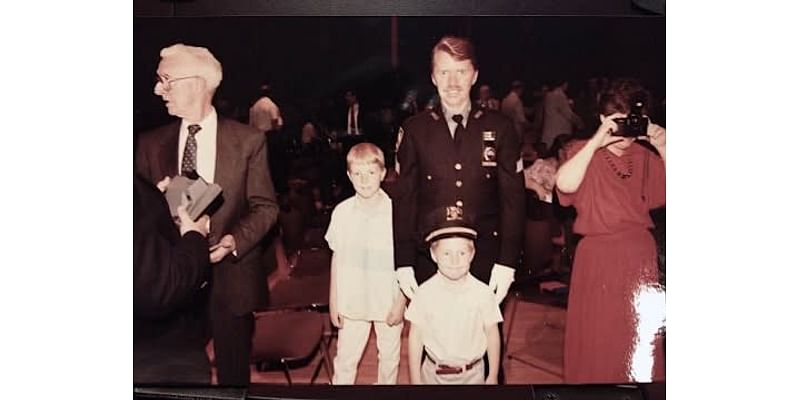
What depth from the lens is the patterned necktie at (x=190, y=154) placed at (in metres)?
2.68

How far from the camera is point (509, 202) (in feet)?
8.79

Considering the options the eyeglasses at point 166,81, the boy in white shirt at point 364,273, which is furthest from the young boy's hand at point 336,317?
the eyeglasses at point 166,81

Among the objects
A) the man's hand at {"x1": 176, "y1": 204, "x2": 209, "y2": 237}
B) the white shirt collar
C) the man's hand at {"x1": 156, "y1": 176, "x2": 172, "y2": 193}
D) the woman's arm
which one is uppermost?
the white shirt collar

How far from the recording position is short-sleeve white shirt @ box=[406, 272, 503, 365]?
2.70 metres

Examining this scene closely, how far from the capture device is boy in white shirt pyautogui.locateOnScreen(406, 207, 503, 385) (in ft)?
8.80

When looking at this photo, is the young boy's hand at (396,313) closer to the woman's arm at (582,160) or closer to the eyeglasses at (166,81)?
the woman's arm at (582,160)

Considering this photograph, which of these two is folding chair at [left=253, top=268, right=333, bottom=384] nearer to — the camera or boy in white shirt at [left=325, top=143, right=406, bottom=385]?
boy in white shirt at [left=325, top=143, right=406, bottom=385]

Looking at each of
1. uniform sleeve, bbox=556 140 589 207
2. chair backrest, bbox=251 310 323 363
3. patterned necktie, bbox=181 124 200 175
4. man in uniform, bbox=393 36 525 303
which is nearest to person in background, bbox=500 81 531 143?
man in uniform, bbox=393 36 525 303

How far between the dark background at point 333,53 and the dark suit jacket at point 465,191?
0.41 feet

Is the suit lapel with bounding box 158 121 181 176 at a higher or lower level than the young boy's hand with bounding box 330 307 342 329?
higher

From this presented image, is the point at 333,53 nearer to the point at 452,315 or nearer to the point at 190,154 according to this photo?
the point at 190,154
